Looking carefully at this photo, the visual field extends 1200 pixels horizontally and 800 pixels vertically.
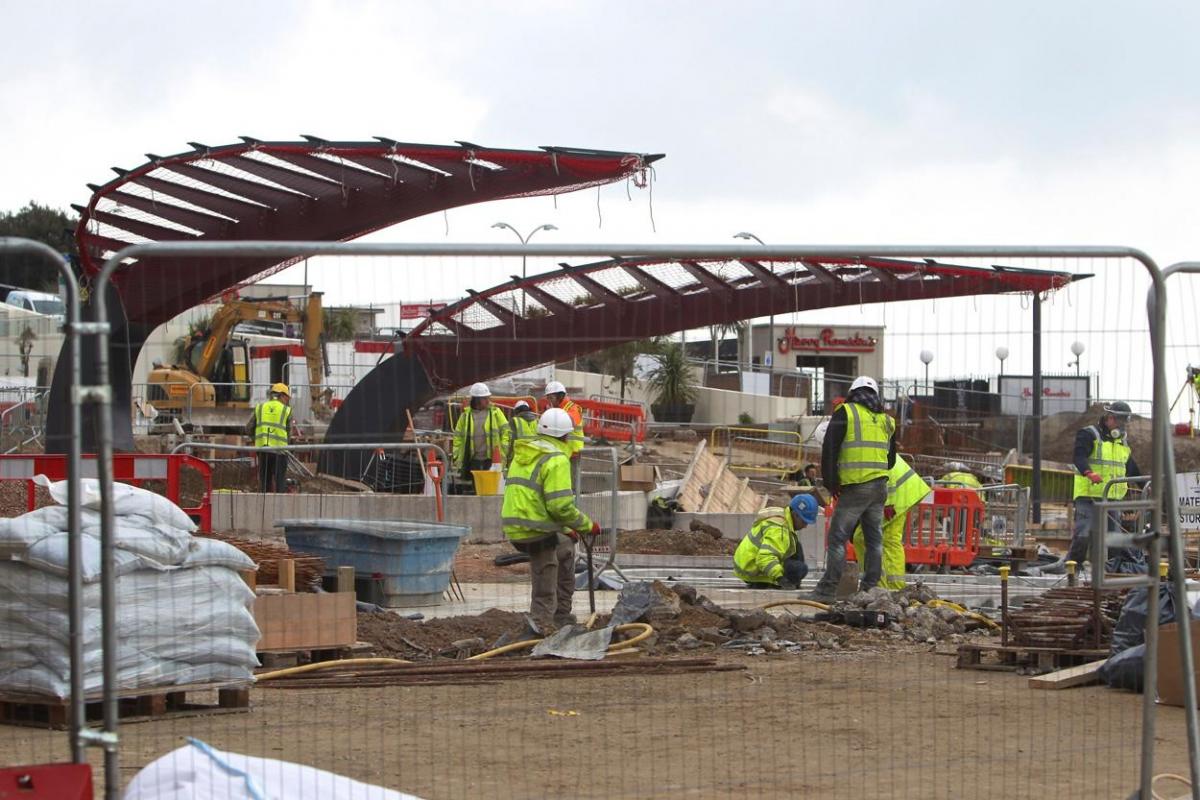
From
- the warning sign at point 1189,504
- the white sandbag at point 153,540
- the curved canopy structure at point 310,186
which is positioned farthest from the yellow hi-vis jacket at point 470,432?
the white sandbag at point 153,540

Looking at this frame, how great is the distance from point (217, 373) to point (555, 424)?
2872 centimetres

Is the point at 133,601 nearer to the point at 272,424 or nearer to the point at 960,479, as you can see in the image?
the point at 960,479

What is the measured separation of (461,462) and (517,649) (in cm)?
945

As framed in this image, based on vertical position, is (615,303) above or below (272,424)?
above

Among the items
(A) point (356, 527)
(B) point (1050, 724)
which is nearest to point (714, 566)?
(A) point (356, 527)

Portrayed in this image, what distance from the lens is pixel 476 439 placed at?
65.8ft

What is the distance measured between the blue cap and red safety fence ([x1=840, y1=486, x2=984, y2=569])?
3616mm

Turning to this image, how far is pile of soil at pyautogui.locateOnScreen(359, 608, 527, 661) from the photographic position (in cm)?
1045

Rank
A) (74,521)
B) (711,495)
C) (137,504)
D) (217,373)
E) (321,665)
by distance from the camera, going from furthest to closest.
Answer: (217,373)
(711,495)
(321,665)
(137,504)
(74,521)

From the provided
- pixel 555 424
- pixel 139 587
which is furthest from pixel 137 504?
pixel 555 424

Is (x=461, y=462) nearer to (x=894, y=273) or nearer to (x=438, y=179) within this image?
(x=438, y=179)

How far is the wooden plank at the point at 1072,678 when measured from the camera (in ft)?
29.2

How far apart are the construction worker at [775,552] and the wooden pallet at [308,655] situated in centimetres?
411

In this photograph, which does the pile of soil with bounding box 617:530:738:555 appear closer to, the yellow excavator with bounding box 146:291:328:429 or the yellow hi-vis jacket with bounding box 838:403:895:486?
the yellow hi-vis jacket with bounding box 838:403:895:486
